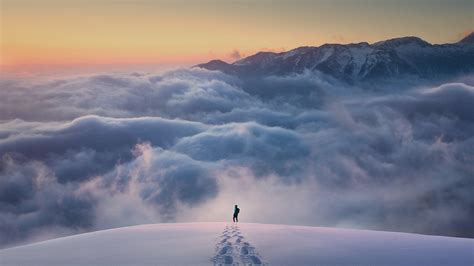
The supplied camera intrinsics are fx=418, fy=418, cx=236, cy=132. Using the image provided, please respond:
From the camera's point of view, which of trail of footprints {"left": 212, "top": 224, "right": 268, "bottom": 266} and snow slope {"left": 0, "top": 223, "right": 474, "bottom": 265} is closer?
trail of footprints {"left": 212, "top": 224, "right": 268, "bottom": 266}

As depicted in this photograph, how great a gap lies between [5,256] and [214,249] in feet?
36.3

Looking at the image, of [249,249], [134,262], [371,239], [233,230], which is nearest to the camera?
[134,262]

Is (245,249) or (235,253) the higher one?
(245,249)

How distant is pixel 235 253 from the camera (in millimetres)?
20844

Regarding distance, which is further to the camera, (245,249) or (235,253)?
(245,249)

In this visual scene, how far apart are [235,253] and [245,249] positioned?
84 centimetres

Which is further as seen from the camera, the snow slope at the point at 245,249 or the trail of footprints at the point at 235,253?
the snow slope at the point at 245,249

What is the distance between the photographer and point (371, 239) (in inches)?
989

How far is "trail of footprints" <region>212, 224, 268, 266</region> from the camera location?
19.6 meters

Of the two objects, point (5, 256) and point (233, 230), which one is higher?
point (233, 230)

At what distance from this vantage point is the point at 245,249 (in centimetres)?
2152

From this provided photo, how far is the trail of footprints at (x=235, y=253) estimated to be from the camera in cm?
1956

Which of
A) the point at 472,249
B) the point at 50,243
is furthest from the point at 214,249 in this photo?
the point at 472,249

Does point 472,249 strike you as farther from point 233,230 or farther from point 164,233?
point 164,233
